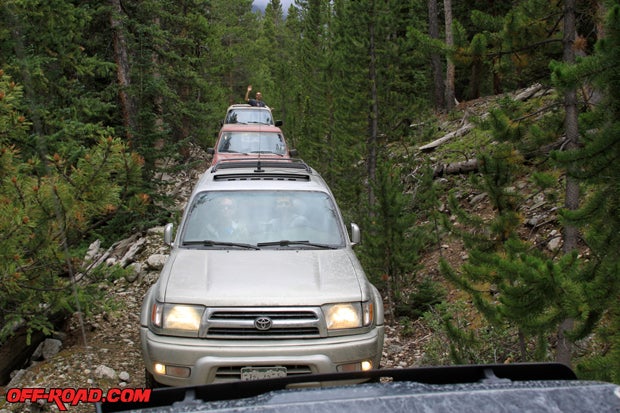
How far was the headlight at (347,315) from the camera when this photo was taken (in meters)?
4.35

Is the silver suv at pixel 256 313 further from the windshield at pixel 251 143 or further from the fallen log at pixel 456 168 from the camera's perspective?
the windshield at pixel 251 143

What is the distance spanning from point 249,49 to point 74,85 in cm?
4349

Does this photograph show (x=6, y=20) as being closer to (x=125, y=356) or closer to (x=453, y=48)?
(x=125, y=356)

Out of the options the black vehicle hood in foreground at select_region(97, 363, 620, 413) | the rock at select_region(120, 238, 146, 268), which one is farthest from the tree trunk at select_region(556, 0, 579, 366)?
the rock at select_region(120, 238, 146, 268)

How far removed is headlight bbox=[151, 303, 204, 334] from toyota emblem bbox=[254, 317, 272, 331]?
18.9 inches

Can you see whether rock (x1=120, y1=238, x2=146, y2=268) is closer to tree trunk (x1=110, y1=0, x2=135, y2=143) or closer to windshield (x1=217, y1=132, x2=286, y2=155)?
tree trunk (x1=110, y1=0, x2=135, y2=143)

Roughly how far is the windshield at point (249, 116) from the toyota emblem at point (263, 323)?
56.5 feet

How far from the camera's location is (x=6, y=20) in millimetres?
9016

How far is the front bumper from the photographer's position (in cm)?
405

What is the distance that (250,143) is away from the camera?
14836 mm

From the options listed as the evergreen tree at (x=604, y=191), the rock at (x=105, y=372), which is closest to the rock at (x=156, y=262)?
the rock at (x=105, y=372)

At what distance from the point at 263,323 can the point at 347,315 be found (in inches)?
29.9

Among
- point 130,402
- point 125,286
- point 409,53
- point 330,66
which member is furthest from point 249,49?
point 130,402

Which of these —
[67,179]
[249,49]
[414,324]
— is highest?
[249,49]
